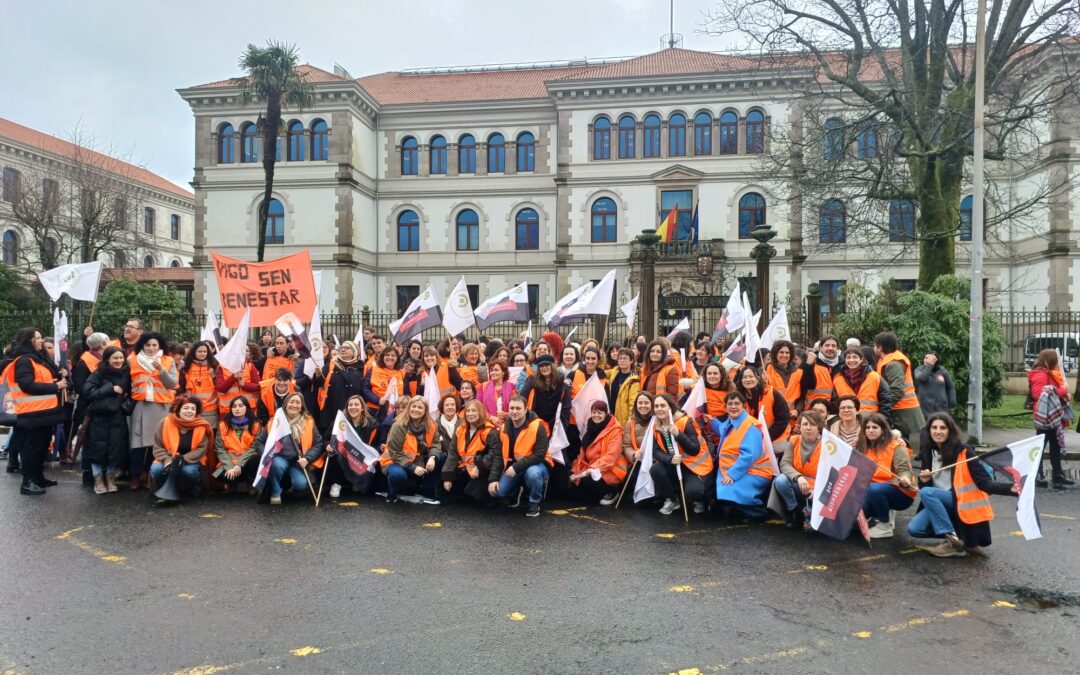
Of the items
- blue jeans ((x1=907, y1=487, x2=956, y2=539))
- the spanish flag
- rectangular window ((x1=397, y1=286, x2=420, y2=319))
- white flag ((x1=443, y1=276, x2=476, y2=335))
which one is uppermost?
the spanish flag

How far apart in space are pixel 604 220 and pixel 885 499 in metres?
31.0

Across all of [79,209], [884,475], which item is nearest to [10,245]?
[79,209]

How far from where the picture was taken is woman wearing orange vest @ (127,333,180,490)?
9.02 m

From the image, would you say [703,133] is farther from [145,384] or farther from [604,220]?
[145,384]

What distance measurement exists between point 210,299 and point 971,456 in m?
37.7

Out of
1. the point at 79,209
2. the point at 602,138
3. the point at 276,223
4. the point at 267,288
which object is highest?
the point at 602,138

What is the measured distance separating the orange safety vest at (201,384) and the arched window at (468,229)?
99.8 feet

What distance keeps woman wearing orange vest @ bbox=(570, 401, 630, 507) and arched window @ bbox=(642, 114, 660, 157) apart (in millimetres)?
29609

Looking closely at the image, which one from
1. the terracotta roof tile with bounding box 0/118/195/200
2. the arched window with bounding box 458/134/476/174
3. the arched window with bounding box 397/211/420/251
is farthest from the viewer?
the terracotta roof tile with bounding box 0/118/195/200

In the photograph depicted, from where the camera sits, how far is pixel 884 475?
7.05 m

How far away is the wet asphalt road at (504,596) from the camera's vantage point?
4.48 m

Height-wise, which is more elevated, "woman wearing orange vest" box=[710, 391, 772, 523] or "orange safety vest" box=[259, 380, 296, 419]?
"orange safety vest" box=[259, 380, 296, 419]

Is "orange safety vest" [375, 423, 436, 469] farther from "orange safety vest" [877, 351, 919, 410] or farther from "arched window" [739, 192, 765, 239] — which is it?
"arched window" [739, 192, 765, 239]

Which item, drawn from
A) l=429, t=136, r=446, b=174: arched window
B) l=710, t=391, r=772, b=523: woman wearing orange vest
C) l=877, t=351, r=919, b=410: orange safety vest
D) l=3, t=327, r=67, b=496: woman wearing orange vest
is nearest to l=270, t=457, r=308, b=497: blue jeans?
l=3, t=327, r=67, b=496: woman wearing orange vest
